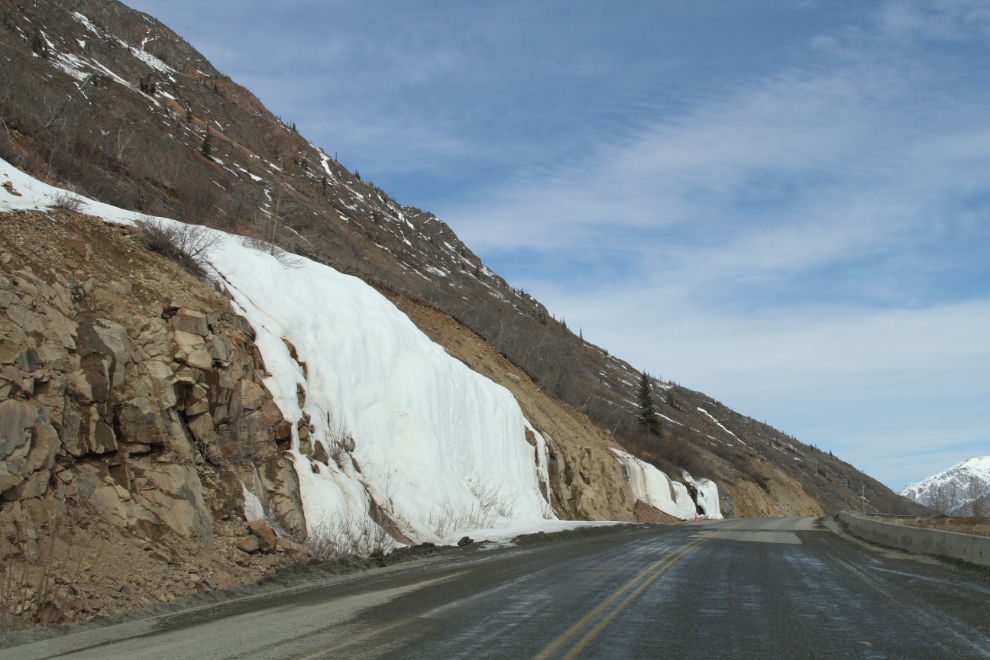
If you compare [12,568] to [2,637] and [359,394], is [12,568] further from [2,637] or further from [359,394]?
[359,394]

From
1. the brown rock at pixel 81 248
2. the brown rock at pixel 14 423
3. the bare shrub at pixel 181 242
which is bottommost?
the brown rock at pixel 14 423

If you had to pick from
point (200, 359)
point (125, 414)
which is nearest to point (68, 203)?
point (200, 359)

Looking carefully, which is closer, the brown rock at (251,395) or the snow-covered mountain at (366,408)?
the brown rock at (251,395)

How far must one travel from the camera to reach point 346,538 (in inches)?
537

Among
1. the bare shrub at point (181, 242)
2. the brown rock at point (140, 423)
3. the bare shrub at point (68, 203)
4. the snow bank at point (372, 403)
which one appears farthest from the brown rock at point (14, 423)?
the bare shrub at point (181, 242)

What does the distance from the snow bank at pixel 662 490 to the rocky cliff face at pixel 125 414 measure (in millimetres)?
35660

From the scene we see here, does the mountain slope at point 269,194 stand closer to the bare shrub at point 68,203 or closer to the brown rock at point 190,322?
the bare shrub at point 68,203

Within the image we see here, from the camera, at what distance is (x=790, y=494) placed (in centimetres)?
9362

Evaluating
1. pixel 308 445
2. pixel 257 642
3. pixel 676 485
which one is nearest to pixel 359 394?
pixel 308 445

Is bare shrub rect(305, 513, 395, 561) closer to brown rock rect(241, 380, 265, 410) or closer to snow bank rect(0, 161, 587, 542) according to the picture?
snow bank rect(0, 161, 587, 542)

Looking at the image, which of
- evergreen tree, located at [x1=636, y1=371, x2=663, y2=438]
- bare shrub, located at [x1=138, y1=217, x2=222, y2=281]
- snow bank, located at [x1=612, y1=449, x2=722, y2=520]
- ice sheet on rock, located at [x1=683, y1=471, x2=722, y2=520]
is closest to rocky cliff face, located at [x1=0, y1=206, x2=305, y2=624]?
bare shrub, located at [x1=138, y1=217, x2=222, y2=281]

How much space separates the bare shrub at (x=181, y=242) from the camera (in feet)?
51.7

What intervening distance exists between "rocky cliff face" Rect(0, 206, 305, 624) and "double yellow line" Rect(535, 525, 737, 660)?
576 cm

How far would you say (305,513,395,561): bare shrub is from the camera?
1288 centimetres
